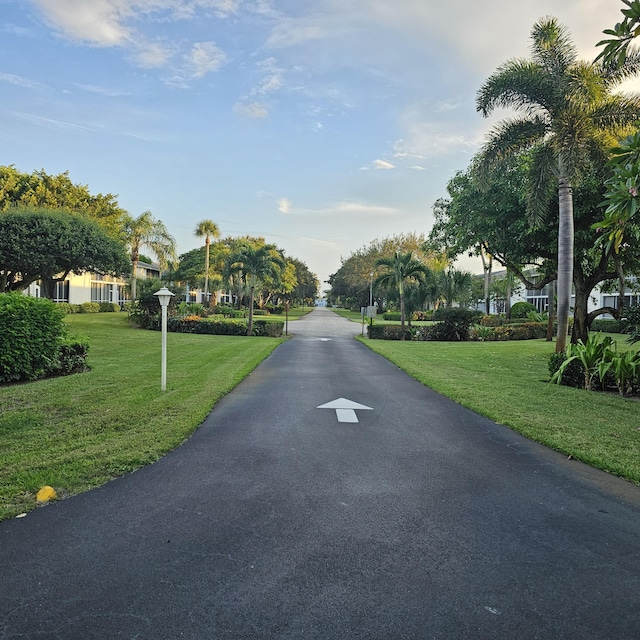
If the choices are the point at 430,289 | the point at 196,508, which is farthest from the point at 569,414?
the point at 430,289

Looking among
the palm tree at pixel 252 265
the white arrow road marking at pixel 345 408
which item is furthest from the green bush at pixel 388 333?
the white arrow road marking at pixel 345 408

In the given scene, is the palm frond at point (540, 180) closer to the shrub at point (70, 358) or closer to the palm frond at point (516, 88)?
the palm frond at point (516, 88)

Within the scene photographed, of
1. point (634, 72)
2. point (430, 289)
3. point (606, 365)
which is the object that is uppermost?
point (634, 72)

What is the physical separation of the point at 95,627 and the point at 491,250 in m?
18.5

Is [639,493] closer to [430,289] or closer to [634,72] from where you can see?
[634,72]

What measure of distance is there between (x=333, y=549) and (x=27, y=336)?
8.99 m

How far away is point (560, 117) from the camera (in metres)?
13.2

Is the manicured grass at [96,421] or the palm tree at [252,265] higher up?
the palm tree at [252,265]

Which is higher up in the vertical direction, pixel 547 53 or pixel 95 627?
pixel 547 53

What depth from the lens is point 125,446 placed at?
5281 millimetres

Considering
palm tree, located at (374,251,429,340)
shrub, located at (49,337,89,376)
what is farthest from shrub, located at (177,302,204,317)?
shrub, located at (49,337,89,376)

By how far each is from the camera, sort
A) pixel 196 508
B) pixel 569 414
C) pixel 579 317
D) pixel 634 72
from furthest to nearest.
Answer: pixel 579 317 → pixel 634 72 → pixel 569 414 → pixel 196 508

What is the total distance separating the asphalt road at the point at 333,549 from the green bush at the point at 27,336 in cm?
603

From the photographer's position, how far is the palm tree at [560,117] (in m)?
12.9
